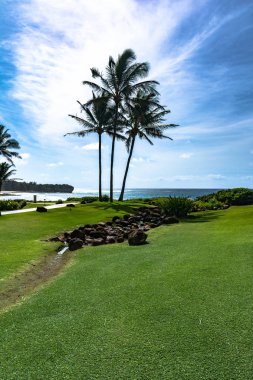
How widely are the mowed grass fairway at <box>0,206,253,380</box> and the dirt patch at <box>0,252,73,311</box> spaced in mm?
434

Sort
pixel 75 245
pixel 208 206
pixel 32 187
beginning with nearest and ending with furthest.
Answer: pixel 75 245 < pixel 208 206 < pixel 32 187

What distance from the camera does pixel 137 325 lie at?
4918mm

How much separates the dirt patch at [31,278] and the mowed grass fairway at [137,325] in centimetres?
43

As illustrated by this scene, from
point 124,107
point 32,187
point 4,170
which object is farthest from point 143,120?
point 32,187

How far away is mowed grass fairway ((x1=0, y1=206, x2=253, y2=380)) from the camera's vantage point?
3889 mm

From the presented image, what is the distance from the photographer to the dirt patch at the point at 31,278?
22.3 ft

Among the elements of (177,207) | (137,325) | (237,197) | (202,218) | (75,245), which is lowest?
(137,325)

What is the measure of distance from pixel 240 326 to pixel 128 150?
37.2m

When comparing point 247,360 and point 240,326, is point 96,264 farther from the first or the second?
point 247,360

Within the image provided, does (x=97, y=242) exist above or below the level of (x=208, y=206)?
below

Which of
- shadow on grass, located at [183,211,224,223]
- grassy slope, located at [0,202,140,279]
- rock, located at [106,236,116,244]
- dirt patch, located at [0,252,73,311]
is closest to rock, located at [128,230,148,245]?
rock, located at [106,236,116,244]

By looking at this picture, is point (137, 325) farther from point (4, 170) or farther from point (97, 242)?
point (4, 170)

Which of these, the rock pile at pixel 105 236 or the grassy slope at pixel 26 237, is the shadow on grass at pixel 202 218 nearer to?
the rock pile at pixel 105 236

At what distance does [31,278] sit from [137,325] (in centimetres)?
410
